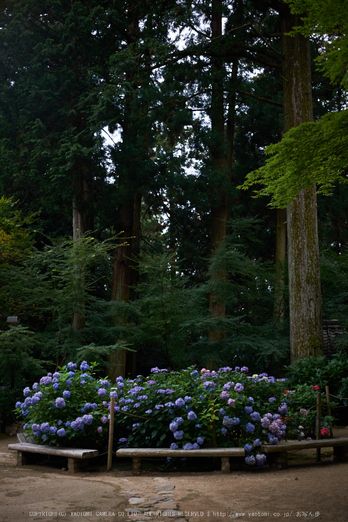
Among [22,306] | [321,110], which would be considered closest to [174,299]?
[22,306]

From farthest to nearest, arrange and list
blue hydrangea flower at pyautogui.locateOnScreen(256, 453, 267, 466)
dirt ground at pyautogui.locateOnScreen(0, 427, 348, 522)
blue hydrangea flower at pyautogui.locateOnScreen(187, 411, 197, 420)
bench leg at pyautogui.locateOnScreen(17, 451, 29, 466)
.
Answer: bench leg at pyautogui.locateOnScreen(17, 451, 29, 466)
blue hydrangea flower at pyautogui.locateOnScreen(187, 411, 197, 420)
blue hydrangea flower at pyautogui.locateOnScreen(256, 453, 267, 466)
dirt ground at pyautogui.locateOnScreen(0, 427, 348, 522)

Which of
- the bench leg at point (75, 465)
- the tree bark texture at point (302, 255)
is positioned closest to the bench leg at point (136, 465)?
the bench leg at point (75, 465)

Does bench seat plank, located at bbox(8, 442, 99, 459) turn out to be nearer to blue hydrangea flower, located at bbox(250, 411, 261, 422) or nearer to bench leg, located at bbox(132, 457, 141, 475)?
bench leg, located at bbox(132, 457, 141, 475)

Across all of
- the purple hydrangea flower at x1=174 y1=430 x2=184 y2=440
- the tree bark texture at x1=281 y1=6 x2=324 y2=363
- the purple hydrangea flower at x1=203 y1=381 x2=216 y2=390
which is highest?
the tree bark texture at x1=281 y1=6 x2=324 y2=363

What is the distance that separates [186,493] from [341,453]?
106 inches

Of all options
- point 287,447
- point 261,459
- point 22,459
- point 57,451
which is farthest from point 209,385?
point 22,459

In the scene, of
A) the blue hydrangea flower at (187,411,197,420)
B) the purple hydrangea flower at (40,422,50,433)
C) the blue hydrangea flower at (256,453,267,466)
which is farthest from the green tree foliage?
the purple hydrangea flower at (40,422,50,433)

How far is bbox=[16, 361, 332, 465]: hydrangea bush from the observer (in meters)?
5.92

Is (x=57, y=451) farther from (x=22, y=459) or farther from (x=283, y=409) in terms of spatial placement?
(x=283, y=409)

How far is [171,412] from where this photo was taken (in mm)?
6086

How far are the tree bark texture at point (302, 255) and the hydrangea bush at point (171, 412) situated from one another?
9.71 feet

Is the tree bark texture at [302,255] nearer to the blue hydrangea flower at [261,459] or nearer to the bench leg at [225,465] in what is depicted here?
the blue hydrangea flower at [261,459]

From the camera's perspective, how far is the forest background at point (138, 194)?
1050cm

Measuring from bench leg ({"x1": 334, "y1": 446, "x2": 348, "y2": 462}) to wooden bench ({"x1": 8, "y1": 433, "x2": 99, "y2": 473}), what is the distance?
311cm
